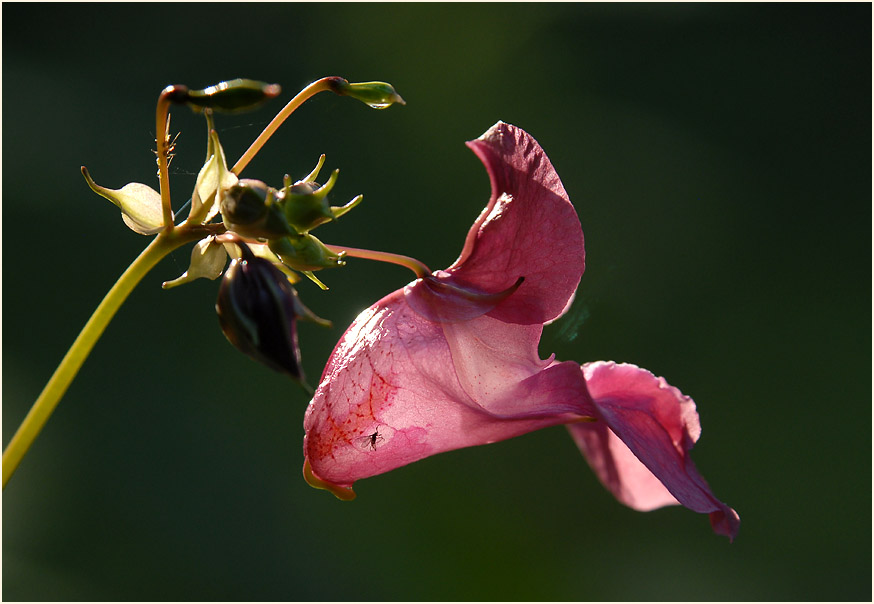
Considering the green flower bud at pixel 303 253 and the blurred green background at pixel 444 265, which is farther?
the blurred green background at pixel 444 265

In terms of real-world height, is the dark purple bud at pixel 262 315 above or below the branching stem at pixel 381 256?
below

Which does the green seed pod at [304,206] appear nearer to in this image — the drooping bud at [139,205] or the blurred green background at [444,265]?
the drooping bud at [139,205]

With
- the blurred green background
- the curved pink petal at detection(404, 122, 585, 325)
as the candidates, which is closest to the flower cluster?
the curved pink petal at detection(404, 122, 585, 325)

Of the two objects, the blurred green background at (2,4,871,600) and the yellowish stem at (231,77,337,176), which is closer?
the yellowish stem at (231,77,337,176)

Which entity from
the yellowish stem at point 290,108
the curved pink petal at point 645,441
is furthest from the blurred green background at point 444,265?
the yellowish stem at point 290,108

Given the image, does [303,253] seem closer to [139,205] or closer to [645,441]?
[139,205]

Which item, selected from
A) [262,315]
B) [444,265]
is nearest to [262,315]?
[262,315]

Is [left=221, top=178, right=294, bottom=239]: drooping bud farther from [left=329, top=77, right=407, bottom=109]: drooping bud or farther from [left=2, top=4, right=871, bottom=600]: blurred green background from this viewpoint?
[left=2, top=4, right=871, bottom=600]: blurred green background
